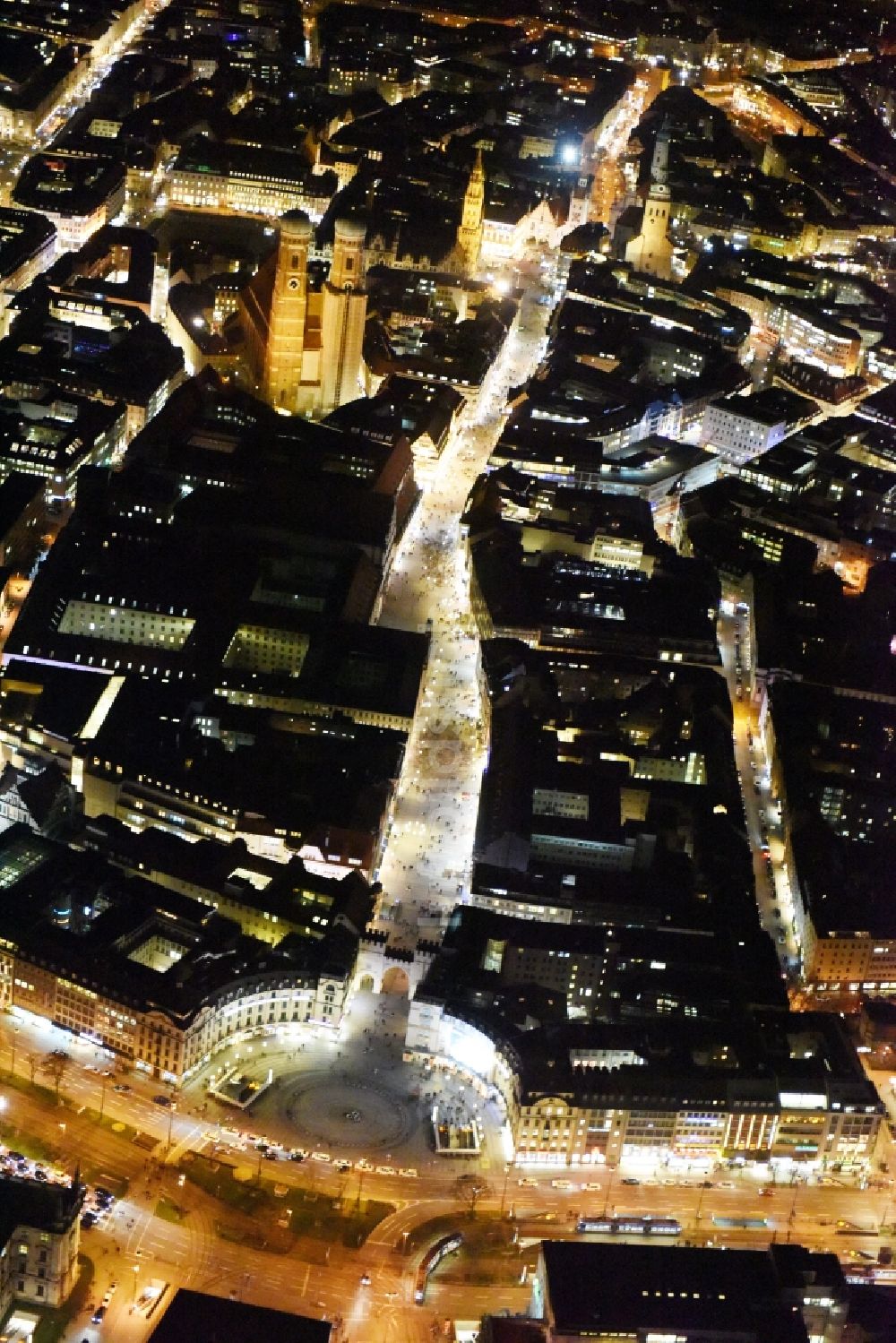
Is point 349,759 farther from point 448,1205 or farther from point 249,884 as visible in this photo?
point 448,1205

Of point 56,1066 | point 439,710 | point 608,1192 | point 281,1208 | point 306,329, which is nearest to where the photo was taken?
point 281,1208

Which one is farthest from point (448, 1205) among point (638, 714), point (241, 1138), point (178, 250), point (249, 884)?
point (178, 250)

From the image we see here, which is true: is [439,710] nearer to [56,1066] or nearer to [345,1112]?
[345,1112]

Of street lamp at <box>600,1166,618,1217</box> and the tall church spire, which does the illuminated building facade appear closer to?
the tall church spire

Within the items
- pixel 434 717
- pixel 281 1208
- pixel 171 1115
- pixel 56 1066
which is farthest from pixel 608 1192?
pixel 434 717

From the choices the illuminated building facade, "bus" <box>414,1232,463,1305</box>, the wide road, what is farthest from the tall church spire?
"bus" <box>414,1232,463,1305</box>
